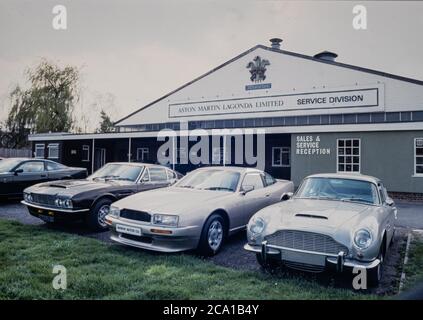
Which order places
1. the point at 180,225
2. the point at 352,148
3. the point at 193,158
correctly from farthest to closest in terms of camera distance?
the point at 193,158 → the point at 352,148 → the point at 180,225

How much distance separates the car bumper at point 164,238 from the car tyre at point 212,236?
116 millimetres

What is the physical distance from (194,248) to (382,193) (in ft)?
10.3

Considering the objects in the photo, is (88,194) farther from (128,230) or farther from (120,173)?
(128,230)

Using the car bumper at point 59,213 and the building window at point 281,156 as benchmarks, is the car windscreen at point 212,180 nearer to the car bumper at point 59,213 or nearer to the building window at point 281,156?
the car bumper at point 59,213

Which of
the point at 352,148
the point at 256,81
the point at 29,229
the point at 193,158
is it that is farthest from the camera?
the point at 256,81

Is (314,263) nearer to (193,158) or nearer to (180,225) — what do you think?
(180,225)

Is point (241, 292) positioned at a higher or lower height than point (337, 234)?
lower

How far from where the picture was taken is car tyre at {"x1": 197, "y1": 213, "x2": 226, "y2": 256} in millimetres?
5238

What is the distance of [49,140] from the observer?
23469 millimetres

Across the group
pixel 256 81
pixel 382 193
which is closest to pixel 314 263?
pixel 382 193

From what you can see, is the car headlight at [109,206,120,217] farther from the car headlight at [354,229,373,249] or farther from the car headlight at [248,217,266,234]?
the car headlight at [354,229,373,249]

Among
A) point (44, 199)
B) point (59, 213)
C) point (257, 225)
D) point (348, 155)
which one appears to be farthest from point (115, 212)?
point (348, 155)

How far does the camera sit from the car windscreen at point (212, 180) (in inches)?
248

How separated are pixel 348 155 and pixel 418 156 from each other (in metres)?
2.56
